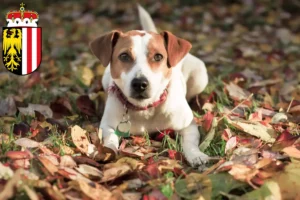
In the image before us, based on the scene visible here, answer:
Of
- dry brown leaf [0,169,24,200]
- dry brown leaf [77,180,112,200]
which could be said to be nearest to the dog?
dry brown leaf [77,180,112,200]

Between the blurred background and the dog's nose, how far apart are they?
1352 mm

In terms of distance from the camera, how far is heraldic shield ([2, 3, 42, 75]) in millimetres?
4113

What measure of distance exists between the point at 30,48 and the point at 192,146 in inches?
75.5

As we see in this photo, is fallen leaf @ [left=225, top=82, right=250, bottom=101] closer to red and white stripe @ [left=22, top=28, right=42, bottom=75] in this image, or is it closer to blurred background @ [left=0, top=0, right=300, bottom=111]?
blurred background @ [left=0, top=0, right=300, bottom=111]

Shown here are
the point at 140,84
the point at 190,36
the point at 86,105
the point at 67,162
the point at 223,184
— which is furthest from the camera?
the point at 190,36

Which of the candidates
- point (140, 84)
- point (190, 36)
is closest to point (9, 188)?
point (140, 84)

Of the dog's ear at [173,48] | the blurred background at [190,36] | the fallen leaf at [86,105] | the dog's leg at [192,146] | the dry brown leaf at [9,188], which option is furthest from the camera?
the blurred background at [190,36]

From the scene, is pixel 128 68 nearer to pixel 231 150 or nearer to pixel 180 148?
pixel 180 148

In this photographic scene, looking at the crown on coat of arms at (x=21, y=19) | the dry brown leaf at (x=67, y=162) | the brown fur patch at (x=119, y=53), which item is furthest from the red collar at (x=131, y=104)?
the crown on coat of arms at (x=21, y=19)

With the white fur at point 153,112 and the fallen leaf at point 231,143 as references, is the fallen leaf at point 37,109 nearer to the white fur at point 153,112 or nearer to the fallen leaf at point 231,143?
the white fur at point 153,112

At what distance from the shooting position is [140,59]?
10.2ft

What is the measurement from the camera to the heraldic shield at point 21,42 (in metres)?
4.11

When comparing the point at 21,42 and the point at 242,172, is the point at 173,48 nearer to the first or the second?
the point at 242,172

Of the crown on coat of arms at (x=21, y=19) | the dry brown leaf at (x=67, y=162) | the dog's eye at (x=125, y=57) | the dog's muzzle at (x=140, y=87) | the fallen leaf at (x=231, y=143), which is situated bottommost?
the dry brown leaf at (x=67, y=162)
